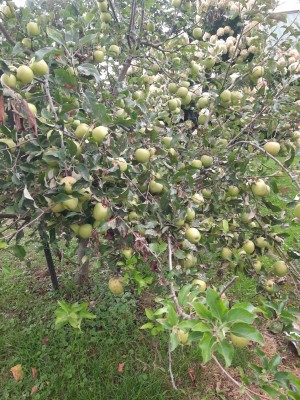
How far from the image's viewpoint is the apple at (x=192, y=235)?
1.42 m

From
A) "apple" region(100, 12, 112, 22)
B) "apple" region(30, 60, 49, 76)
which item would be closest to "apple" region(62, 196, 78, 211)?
"apple" region(30, 60, 49, 76)

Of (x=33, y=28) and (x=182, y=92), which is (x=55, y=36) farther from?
(x=182, y=92)

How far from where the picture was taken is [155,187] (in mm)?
1461

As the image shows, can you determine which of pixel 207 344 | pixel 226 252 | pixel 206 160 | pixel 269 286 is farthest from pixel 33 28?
pixel 269 286

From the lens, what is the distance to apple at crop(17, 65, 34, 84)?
113 centimetres

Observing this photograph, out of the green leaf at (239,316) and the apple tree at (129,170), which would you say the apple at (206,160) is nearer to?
the apple tree at (129,170)

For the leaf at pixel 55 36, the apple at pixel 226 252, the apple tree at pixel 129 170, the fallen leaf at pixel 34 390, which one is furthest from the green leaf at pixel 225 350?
the fallen leaf at pixel 34 390

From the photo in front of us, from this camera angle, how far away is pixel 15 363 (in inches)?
82.7

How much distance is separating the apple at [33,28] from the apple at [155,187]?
2.88 feet

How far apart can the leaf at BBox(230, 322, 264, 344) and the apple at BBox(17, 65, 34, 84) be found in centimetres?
103

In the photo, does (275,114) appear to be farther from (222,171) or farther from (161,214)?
(161,214)

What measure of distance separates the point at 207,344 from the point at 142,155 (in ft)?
2.80

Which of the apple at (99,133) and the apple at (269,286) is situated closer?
the apple at (99,133)

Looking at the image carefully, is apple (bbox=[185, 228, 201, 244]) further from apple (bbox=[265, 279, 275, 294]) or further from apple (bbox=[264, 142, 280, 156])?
apple (bbox=[264, 142, 280, 156])
